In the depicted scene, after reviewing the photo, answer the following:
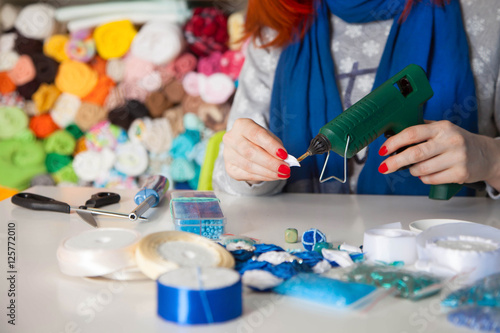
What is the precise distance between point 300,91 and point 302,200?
33 cm

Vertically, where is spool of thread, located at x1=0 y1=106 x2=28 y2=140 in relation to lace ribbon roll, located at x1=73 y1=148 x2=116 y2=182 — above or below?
above

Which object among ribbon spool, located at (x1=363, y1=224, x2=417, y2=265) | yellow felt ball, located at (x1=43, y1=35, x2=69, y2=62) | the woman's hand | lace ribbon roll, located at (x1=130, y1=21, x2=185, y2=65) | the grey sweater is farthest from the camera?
yellow felt ball, located at (x1=43, y1=35, x2=69, y2=62)

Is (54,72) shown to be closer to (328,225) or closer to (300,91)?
(300,91)

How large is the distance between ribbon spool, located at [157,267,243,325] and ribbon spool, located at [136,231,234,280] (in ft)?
0.12

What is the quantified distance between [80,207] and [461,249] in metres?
0.54

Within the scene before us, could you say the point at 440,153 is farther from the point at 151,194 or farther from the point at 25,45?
the point at 25,45

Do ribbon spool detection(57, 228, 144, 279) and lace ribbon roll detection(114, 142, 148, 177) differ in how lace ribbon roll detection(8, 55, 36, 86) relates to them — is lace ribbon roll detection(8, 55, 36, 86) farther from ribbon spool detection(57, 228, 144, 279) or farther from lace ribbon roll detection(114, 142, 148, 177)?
ribbon spool detection(57, 228, 144, 279)

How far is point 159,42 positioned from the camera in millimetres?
1642

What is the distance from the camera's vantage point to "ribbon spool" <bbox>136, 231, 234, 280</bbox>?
479 millimetres

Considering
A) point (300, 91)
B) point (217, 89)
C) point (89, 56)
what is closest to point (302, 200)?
point (300, 91)

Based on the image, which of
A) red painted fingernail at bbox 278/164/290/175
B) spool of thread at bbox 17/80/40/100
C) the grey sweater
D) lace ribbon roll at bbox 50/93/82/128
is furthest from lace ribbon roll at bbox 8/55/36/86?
red painted fingernail at bbox 278/164/290/175

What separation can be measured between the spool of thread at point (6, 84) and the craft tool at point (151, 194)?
3.63 feet

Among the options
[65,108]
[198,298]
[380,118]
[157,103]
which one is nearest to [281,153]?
[380,118]

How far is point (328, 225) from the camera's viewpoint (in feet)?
2.48
